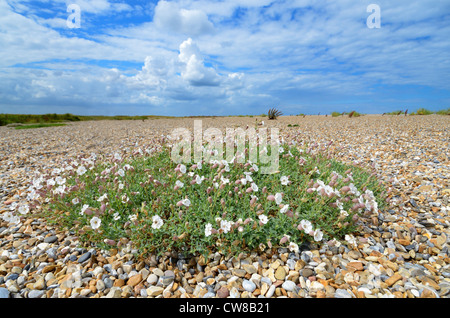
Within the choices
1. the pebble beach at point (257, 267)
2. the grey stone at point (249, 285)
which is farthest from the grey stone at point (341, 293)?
the grey stone at point (249, 285)

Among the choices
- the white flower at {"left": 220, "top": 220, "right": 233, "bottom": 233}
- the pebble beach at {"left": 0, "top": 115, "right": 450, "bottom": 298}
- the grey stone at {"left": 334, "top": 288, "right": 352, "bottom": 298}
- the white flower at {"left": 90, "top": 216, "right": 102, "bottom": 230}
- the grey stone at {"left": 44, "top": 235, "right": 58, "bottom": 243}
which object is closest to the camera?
the grey stone at {"left": 334, "top": 288, "right": 352, "bottom": 298}

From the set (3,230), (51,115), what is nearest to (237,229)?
(3,230)

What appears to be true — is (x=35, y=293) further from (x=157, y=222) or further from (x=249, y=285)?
(x=249, y=285)

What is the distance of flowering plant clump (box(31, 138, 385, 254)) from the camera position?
2.97 meters

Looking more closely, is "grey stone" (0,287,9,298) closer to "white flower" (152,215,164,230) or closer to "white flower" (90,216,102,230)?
"white flower" (90,216,102,230)

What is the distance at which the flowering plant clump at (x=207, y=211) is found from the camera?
297cm

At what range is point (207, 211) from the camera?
3275 millimetres

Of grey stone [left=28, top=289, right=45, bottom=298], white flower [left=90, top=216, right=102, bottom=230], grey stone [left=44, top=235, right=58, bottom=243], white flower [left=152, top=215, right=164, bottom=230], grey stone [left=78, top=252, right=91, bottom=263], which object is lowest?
grey stone [left=28, top=289, right=45, bottom=298]

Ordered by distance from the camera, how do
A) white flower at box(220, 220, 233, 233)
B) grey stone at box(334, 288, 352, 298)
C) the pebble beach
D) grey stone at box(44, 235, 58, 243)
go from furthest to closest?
1. grey stone at box(44, 235, 58, 243)
2. white flower at box(220, 220, 233, 233)
3. the pebble beach
4. grey stone at box(334, 288, 352, 298)

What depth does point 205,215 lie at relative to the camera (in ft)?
10.7

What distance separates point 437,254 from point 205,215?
2.90m

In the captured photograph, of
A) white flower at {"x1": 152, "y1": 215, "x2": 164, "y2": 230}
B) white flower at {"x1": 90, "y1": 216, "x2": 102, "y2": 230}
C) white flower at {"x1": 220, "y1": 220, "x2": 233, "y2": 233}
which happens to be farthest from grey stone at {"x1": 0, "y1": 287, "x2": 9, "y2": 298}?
white flower at {"x1": 220, "y1": 220, "x2": 233, "y2": 233}

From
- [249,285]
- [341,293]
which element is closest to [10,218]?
[249,285]

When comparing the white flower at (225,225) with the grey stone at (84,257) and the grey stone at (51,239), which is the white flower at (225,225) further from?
the grey stone at (51,239)
